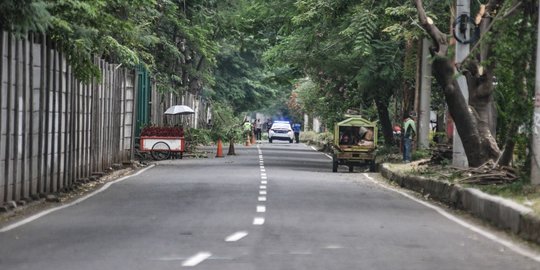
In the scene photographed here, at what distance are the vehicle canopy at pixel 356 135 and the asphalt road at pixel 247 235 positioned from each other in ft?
41.8

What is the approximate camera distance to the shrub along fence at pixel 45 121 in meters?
17.6

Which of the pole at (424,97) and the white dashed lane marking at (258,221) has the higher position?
the pole at (424,97)

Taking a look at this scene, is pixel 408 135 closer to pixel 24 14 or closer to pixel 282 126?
pixel 24 14

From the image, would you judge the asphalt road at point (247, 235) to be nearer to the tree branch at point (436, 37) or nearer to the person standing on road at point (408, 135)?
the tree branch at point (436, 37)

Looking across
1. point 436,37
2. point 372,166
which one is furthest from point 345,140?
point 436,37

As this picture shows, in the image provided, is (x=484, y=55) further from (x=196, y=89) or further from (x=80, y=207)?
(x=196, y=89)

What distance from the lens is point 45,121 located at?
67.3ft

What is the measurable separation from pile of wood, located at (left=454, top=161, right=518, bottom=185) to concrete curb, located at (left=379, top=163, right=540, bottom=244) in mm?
446

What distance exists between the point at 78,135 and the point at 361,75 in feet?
46.8

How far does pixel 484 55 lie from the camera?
74.4ft

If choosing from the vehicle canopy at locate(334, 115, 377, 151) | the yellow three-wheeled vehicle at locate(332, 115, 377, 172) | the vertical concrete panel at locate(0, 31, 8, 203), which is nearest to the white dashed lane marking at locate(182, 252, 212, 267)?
the vertical concrete panel at locate(0, 31, 8, 203)

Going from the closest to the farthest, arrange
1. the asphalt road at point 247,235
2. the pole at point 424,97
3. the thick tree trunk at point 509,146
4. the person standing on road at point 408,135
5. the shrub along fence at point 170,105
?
the asphalt road at point 247,235, the thick tree trunk at point 509,146, the pole at point 424,97, the person standing on road at point 408,135, the shrub along fence at point 170,105

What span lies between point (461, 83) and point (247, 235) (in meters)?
13.6

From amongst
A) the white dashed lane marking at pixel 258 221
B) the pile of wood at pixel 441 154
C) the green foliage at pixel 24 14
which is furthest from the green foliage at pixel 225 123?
the white dashed lane marking at pixel 258 221
